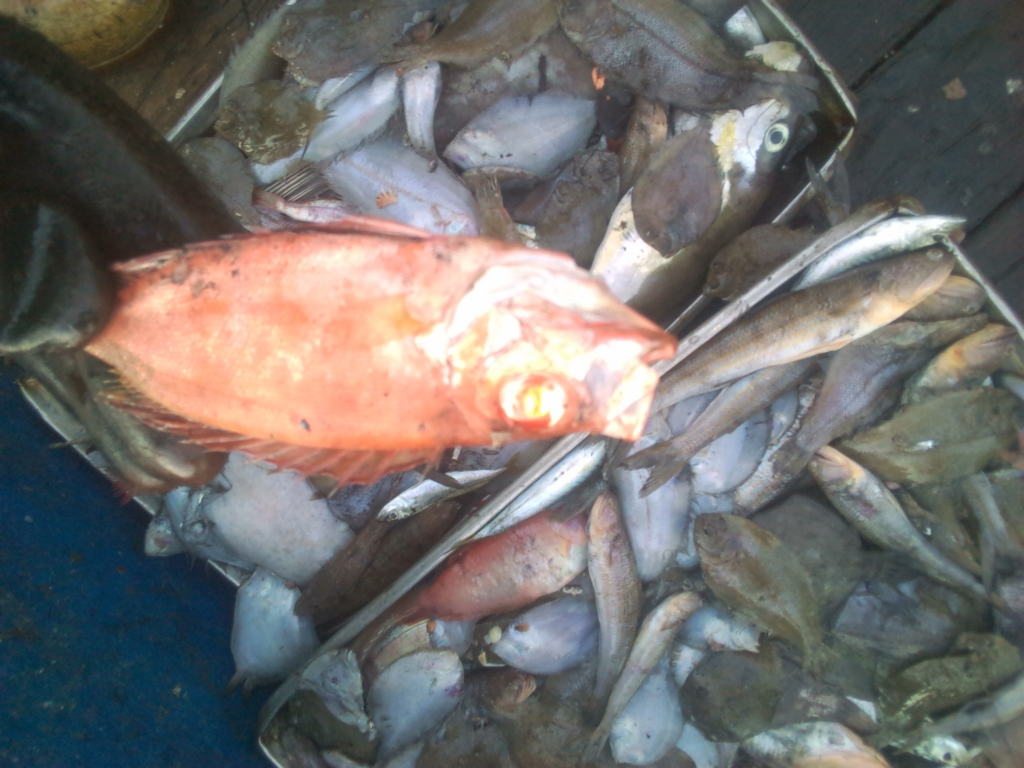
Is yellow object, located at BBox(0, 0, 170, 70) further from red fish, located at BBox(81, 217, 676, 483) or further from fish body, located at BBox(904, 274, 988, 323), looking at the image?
fish body, located at BBox(904, 274, 988, 323)

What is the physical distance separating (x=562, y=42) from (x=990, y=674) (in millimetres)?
3236

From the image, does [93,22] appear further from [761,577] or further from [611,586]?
[761,577]

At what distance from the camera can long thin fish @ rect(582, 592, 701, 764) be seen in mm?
2537

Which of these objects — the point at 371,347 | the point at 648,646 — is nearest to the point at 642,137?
the point at 371,347

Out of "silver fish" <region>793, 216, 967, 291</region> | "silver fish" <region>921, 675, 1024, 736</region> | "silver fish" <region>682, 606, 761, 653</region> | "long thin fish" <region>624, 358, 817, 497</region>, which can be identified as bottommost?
"silver fish" <region>921, 675, 1024, 736</region>

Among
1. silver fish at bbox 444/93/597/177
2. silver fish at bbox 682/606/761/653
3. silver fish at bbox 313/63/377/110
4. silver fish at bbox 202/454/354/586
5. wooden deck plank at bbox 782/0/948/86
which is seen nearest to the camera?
silver fish at bbox 313/63/377/110

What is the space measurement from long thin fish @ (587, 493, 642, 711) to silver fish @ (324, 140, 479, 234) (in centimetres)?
135

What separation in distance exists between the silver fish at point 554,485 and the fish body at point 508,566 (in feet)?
0.22

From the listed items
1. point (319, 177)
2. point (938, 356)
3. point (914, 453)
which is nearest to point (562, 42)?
point (319, 177)

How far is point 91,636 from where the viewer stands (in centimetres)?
202

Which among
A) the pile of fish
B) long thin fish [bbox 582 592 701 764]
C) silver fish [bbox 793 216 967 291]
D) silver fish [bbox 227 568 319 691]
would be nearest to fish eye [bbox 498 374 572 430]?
the pile of fish

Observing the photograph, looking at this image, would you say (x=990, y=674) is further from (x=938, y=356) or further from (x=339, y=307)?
(x=339, y=307)

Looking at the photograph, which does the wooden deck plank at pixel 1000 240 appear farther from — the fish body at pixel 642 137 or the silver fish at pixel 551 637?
the silver fish at pixel 551 637

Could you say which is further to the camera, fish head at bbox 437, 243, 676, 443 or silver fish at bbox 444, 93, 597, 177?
silver fish at bbox 444, 93, 597, 177
